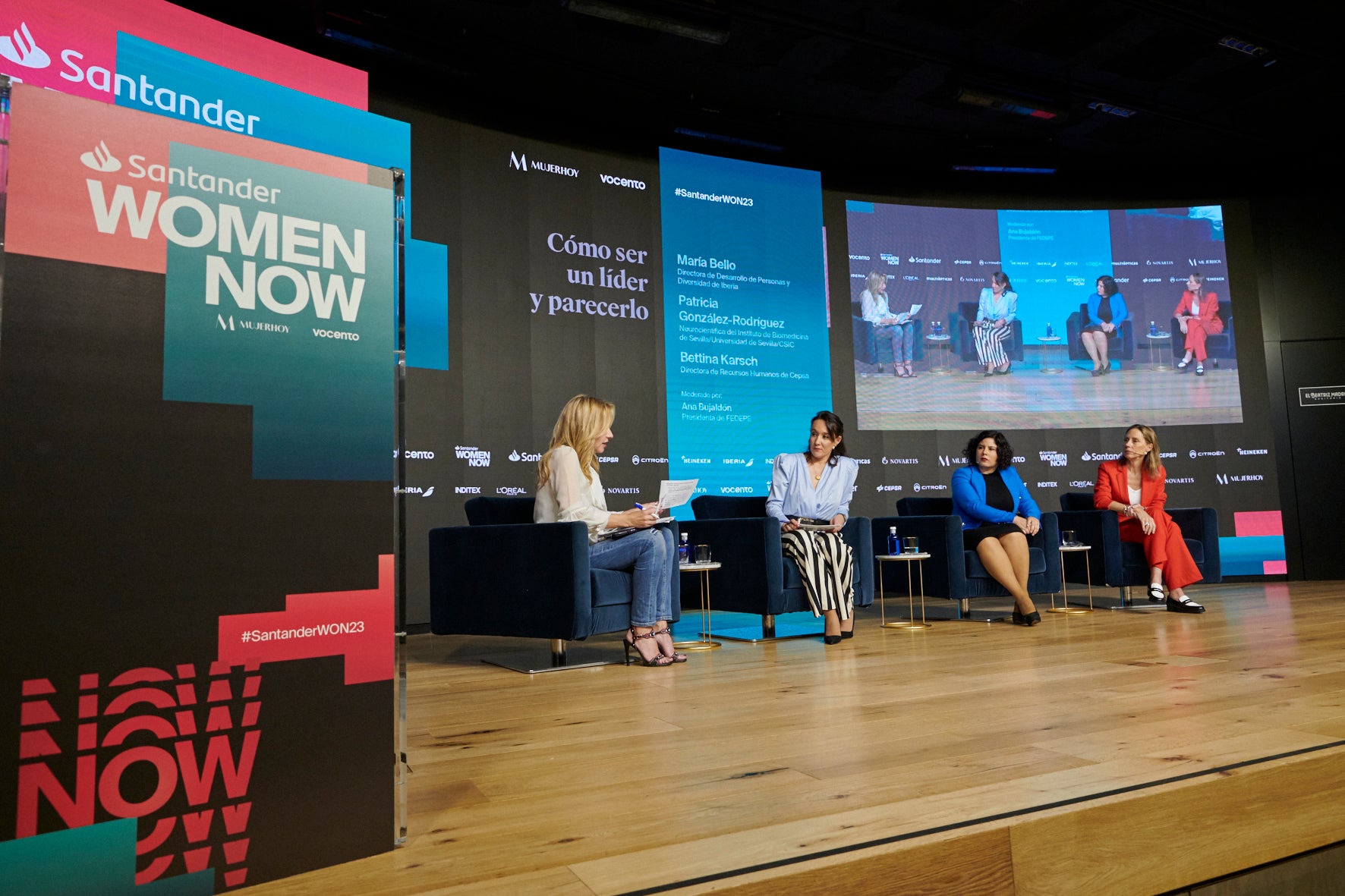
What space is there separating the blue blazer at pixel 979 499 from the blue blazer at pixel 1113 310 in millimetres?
3312

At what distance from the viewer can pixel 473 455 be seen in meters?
5.61

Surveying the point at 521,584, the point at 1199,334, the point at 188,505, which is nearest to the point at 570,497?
the point at 521,584

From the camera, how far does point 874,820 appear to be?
4.66ft

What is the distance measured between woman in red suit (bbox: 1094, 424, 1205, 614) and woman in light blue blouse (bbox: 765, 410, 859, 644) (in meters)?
2.08

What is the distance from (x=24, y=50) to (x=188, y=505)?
3913 mm

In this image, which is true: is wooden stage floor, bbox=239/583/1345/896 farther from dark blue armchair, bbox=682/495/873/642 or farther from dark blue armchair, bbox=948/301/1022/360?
dark blue armchair, bbox=948/301/1022/360

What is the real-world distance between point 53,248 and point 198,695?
0.62 metres

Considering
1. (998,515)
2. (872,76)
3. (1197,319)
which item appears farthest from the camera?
(1197,319)

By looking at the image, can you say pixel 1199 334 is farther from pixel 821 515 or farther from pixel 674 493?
A: pixel 674 493

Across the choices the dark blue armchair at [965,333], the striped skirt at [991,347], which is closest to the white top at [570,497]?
the dark blue armchair at [965,333]

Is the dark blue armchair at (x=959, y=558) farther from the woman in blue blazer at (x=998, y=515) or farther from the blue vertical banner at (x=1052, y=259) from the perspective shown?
the blue vertical banner at (x=1052, y=259)

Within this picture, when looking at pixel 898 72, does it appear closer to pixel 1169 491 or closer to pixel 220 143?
pixel 1169 491

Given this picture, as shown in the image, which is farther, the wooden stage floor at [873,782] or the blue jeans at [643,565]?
the blue jeans at [643,565]

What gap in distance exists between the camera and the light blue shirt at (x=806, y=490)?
4.70 m
